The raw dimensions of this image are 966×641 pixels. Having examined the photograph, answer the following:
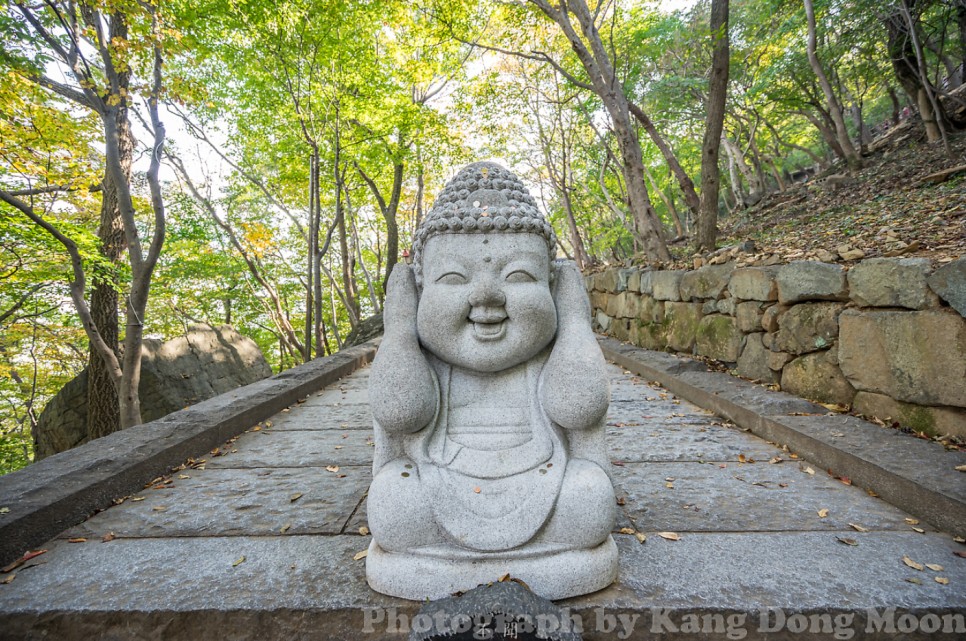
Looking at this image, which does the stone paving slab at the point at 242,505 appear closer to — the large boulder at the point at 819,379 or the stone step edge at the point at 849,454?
the stone step edge at the point at 849,454

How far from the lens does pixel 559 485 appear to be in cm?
184

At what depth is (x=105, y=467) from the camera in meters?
2.92

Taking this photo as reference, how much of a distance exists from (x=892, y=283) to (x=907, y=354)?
1.65 feet

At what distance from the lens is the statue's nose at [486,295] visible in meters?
1.92

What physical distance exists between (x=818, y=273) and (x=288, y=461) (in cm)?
462

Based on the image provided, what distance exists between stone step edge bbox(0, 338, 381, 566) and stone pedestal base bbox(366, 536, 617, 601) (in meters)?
1.94

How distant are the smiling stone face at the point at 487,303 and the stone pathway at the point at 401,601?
1016 mm

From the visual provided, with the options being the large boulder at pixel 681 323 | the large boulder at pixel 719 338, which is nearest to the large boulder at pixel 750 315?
the large boulder at pixel 719 338

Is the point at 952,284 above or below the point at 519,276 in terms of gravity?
below

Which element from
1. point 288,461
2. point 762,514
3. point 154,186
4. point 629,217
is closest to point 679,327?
point 762,514

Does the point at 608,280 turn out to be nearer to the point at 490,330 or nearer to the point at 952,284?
the point at 952,284

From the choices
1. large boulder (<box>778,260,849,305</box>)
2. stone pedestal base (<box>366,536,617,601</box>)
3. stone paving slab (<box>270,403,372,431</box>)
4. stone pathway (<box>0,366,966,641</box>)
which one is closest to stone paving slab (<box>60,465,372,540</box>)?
stone pathway (<box>0,366,966,641</box>)

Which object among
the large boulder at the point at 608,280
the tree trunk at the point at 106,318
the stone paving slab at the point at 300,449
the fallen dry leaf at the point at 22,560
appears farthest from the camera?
the large boulder at the point at 608,280

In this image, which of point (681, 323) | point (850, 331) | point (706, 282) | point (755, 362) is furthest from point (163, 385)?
point (850, 331)
